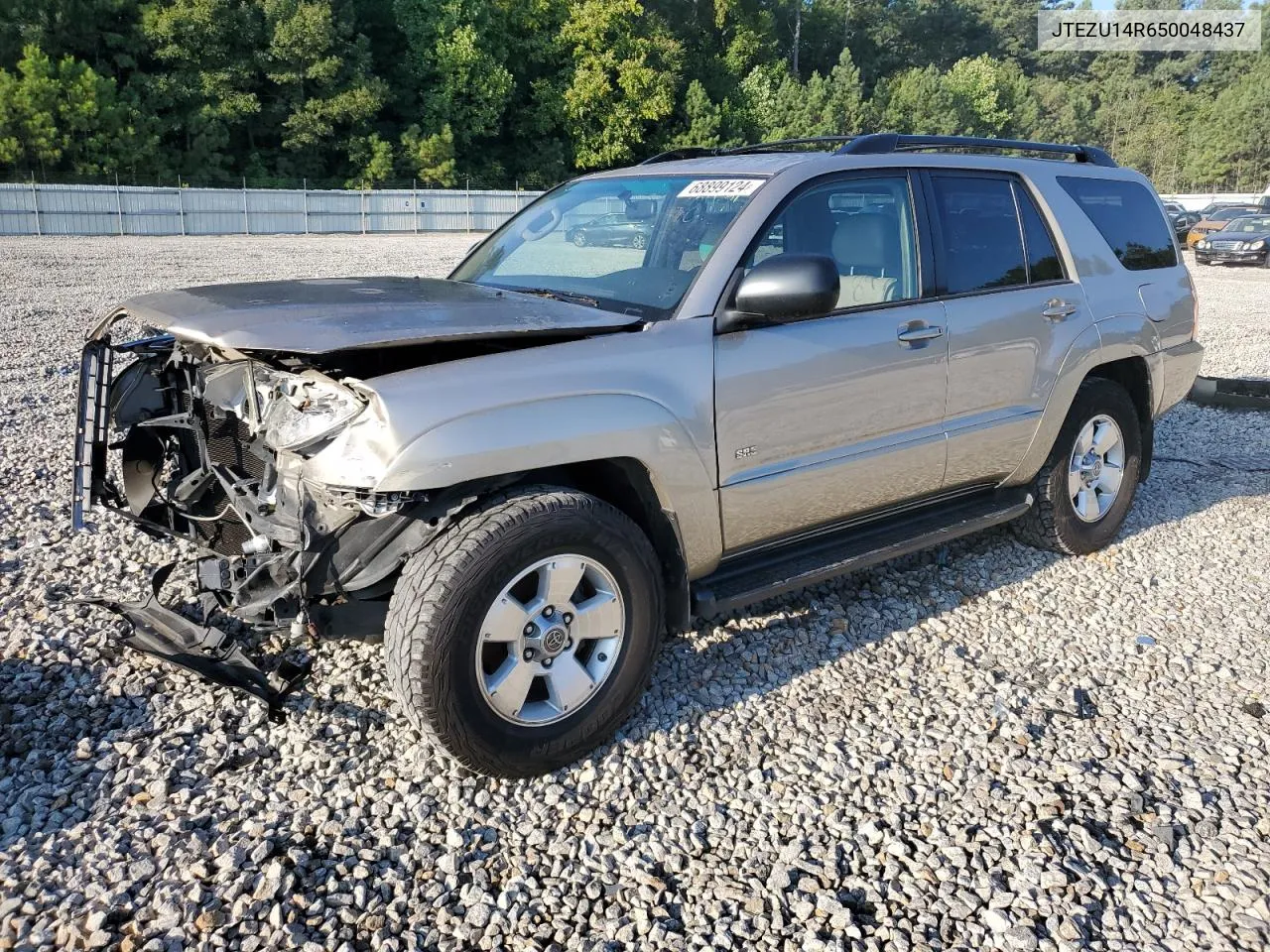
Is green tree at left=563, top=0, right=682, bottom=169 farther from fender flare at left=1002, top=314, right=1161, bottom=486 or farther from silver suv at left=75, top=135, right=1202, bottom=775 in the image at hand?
silver suv at left=75, top=135, right=1202, bottom=775

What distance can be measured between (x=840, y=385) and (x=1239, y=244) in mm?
26021

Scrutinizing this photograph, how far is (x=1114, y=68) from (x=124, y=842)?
115482mm

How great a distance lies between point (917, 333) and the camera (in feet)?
13.1

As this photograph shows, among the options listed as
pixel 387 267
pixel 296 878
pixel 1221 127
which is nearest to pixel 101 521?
pixel 296 878

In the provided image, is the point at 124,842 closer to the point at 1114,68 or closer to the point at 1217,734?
the point at 1217,734

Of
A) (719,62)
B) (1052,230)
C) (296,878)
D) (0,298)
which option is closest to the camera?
(296,878)

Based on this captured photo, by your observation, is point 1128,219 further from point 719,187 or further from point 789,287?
point 789,287

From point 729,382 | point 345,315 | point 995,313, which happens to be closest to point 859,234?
point 995,313

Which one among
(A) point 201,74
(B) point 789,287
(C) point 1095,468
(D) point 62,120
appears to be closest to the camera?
(B) point 789,287

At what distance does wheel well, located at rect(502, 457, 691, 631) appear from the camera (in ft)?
10.8

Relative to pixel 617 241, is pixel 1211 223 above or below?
above

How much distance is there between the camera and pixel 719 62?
66.8m

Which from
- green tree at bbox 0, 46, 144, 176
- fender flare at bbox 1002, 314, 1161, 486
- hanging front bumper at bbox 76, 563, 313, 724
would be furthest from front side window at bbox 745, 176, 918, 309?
green tree at bbox 0, 46, 144, 176

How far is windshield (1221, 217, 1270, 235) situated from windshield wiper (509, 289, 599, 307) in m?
26.9
